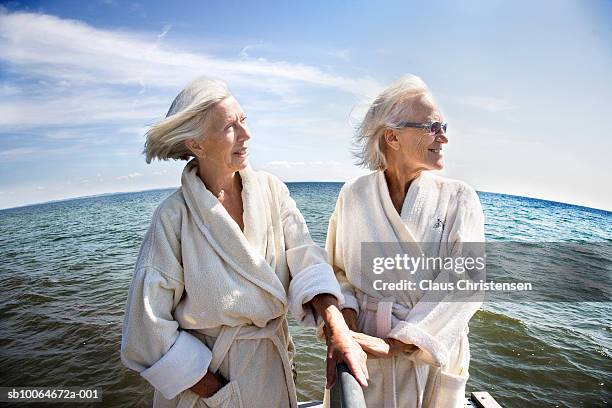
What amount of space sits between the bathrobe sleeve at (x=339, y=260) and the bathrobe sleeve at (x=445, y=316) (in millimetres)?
263

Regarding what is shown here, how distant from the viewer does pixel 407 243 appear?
1.93 metres

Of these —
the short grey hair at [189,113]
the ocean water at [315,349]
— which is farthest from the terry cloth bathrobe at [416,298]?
the ocean water at [315,349]

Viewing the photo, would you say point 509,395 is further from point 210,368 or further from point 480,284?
point 210,368

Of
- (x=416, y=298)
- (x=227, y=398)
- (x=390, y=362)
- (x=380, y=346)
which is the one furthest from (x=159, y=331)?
(x=416, y=298)

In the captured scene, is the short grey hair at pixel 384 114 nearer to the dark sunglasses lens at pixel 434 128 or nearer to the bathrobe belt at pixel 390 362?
the dark sunglasses lens at pixel 434 128

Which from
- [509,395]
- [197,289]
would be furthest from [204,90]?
[509,395]

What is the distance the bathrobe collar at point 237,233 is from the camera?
1.74 meters

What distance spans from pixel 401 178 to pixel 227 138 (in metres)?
0.91

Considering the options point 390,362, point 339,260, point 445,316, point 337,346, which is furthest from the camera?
point 339,260

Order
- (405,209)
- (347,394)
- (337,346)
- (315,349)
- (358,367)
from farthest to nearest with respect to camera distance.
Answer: (315,349), (405,209), (337,346), (358,367), (347,394)

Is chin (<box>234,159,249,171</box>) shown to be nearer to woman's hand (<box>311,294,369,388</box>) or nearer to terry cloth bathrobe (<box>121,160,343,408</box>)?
terry cloth bathrobe (<box>121,160,343,408</box>)

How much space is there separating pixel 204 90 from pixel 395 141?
3.11 ft

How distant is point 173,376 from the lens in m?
1.63

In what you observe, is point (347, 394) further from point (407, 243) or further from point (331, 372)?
point (407, 243)
